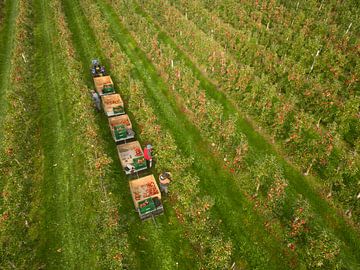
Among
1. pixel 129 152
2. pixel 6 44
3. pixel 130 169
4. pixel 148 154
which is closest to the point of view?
pixel 130 169

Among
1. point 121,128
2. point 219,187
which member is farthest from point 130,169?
point 219,187

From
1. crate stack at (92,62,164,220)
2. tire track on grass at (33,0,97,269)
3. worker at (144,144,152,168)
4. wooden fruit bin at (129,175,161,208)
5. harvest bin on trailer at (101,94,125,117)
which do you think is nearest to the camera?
tire track on grass at (33,0,97,269)

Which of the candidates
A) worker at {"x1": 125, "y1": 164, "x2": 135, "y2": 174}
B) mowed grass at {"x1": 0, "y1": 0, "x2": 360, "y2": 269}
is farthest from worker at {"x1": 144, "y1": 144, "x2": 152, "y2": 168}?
mowed grass at {"x1": 0, "y1": 0, "x2": 360, "y2": 269}

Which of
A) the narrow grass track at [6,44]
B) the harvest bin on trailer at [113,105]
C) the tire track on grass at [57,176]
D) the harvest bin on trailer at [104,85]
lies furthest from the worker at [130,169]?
the narrow grass track at [6,44]

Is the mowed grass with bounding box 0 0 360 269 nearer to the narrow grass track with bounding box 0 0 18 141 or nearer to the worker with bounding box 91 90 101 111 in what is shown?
the worker with bounding box 91 90 101 111

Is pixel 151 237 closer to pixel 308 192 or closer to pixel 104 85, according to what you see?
pixel 308 192

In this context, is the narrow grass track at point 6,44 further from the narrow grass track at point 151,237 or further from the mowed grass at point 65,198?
the narrow grass track at point 151,237

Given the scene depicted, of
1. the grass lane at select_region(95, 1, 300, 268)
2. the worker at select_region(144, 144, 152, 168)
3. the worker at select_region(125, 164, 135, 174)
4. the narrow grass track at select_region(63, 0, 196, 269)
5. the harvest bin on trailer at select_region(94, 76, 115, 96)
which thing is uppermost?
the harvest bin on trailer at select_region(94, 76, 115, 96)
